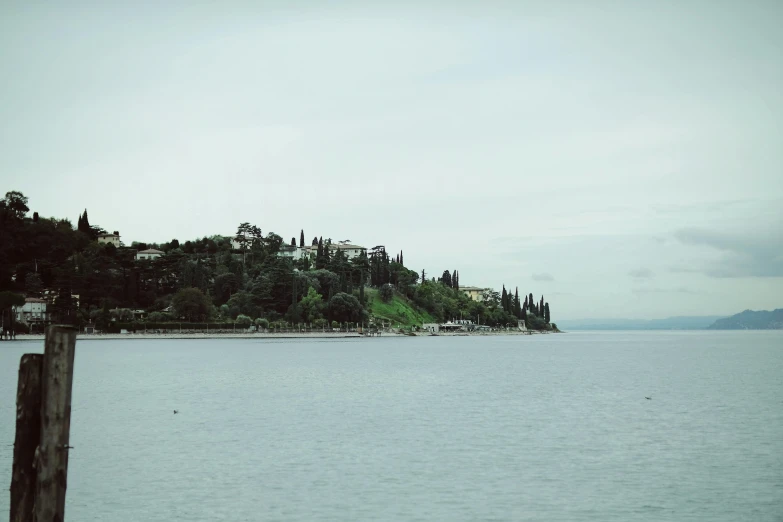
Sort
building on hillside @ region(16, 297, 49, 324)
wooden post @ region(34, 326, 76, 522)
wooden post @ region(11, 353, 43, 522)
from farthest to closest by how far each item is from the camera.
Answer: building on hillside @ region(16, 297, 49, 324) → wooden post @ region(11, 353, 43, 522) → wooden post @ region(34, 326, 76, 522)

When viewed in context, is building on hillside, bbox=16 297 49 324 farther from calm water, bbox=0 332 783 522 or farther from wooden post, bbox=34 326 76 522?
wooden post, bbox=34 326 76 522

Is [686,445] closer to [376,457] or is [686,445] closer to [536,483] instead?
[536,483]

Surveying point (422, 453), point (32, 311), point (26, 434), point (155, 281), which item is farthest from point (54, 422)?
point (155, 281)

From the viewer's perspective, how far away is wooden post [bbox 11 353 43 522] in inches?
396

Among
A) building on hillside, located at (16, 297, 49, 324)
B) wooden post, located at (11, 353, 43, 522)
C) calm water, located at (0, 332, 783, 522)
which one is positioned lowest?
calm water, located at (0, 332, 783, 522)

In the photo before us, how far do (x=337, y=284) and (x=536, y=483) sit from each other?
157378mm

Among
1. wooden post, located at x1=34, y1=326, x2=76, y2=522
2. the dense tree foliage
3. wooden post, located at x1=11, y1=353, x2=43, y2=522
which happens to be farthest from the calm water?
the dense tree foliage

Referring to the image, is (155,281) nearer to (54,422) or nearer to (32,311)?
(32,311)

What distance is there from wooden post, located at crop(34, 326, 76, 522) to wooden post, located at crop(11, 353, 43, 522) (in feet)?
0.54

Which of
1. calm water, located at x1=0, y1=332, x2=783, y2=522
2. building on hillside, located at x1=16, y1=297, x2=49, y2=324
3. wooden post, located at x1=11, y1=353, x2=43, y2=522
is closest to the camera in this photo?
wooden post, located at x1=11, y1=353, x2=43, y2=522

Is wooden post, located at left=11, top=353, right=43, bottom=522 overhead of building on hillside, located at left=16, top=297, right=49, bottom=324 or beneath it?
beneath

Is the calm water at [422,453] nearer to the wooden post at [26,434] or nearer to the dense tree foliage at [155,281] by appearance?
the wooden post at [26,434]

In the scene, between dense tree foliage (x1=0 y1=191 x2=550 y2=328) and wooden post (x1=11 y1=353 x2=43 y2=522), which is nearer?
wooden post (x1=11 y1=353 x2=43 y2=522)

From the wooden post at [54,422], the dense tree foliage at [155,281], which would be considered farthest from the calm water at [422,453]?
the dense tree foliage at [155,281]
